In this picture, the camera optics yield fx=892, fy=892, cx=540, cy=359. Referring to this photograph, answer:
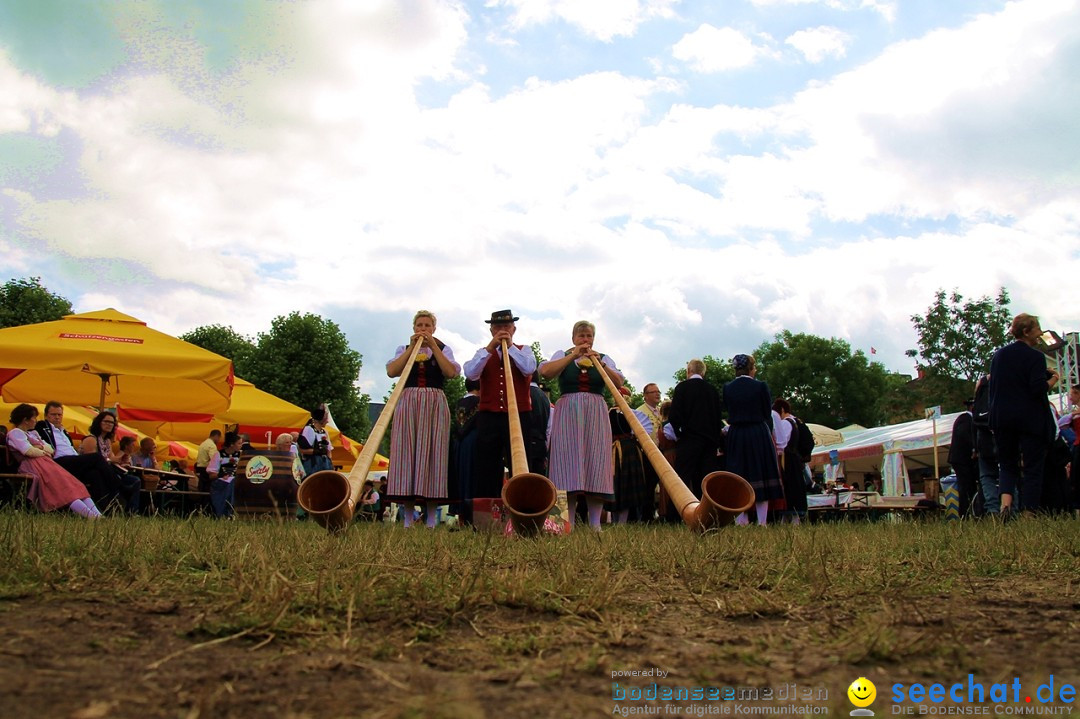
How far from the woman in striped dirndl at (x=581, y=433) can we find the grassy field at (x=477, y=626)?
3.95 meters

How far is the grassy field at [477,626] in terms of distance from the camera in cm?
181

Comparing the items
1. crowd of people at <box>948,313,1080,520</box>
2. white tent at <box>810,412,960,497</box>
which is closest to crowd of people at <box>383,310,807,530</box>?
crowd of people at <box>948,313,1080,520</box>

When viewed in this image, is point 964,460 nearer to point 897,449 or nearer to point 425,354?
point 425,354

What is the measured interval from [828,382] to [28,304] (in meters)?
44.0

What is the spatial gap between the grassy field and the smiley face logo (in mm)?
25

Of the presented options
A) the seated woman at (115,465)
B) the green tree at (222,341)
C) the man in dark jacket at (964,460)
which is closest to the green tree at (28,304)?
the green tree at (222,341)

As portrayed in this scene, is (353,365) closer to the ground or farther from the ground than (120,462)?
farther from the ground

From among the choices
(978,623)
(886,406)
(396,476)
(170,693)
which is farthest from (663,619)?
(886,406)

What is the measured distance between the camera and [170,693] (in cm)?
176

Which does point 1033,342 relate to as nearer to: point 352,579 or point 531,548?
point 531,548

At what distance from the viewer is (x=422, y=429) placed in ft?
25.8

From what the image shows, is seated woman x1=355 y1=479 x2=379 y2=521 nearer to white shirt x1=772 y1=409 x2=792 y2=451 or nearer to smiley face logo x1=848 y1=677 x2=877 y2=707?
smiley face logo x1=848 y1=677 x2=877 y2=707

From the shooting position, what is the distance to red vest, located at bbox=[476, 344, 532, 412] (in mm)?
7531

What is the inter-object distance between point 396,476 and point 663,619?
549 centimetres
